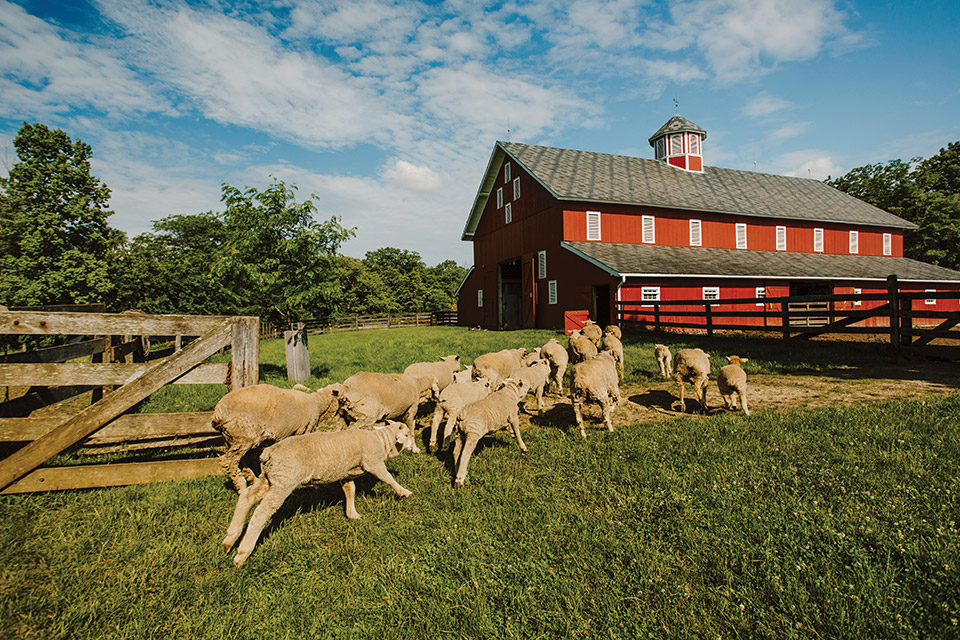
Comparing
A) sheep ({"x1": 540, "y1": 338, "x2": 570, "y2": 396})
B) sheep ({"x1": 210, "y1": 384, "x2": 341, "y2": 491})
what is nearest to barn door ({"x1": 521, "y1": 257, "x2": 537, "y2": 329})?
sheep ({"x1": 540, "y1": 338, "x2": 570, "y2": 396})

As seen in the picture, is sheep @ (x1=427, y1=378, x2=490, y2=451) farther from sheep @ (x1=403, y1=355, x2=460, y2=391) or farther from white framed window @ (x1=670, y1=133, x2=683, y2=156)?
white framed window @ (x1=670, y1=133, x2=683, y2=156)

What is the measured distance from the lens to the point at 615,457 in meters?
5.23

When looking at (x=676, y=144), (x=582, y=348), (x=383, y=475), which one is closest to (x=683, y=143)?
(x=676, y=144)

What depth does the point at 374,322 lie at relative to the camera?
42.8 metres

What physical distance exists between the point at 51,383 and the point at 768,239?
36.9m

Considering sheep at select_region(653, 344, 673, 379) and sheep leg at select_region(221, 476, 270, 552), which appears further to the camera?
sheep at select_region(653, 344, 673, 379)

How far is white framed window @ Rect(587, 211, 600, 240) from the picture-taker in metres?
25.9

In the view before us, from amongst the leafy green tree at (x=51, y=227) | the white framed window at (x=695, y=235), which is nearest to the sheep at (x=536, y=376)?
the white framed window at (x=695, y=235)

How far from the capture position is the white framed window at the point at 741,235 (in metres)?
29.7

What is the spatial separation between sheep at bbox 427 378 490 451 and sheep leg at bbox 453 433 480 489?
2.60ft

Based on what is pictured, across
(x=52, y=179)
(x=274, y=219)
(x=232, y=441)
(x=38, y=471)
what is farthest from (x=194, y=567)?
(x=52, y=179)

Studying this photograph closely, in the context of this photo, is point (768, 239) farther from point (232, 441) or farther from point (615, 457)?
point (232, 441)

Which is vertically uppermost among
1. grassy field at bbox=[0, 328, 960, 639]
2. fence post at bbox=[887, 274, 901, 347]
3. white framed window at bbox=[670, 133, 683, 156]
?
white framed window at bbox=[670, 133, 683, 156]

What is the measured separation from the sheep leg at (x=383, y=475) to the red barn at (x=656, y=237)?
17.8 metres
